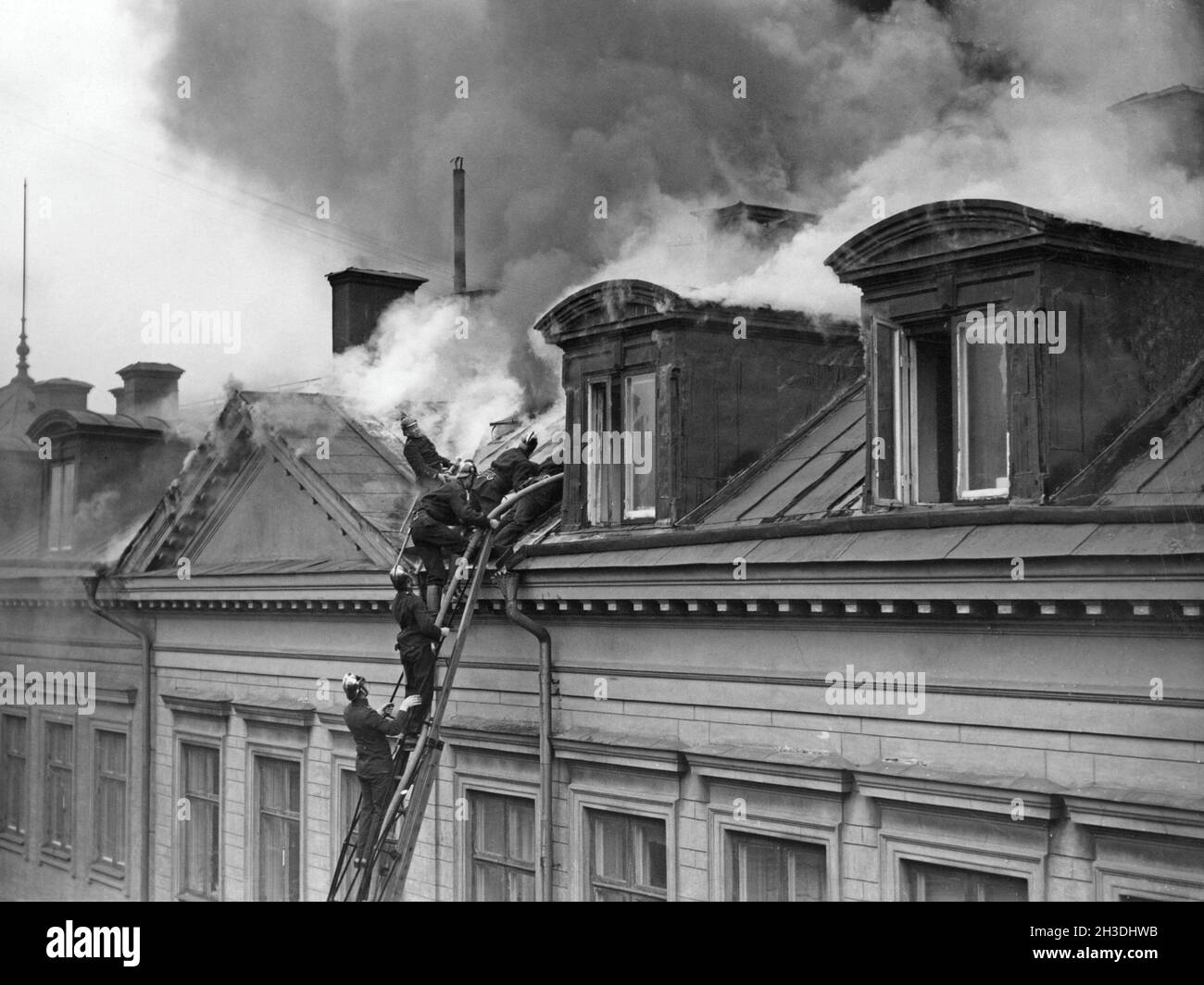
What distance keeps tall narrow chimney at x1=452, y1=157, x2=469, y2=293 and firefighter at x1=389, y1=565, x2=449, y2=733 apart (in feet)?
13.9

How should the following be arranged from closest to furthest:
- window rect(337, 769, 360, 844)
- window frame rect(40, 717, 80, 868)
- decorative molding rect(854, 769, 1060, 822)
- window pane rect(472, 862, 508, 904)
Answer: decorative molding rect(854, 769, 1060, 822), window pane rect(472, 862, 508, 904), window rect(337, 769, 360, 844), window frame rect(40, 717, 80, 868)

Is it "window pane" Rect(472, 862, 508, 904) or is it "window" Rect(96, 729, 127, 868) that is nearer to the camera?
"window pane" Rect(472, 862, 508, 904)

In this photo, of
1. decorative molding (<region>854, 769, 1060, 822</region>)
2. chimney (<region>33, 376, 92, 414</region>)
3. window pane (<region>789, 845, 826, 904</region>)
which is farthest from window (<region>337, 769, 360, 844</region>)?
decorative molding (<region>854, 769, 1060, 822</region>)

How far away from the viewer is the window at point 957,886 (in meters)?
9.30

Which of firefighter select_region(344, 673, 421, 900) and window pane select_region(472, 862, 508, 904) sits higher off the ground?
firefighter select_region(344, 673, 421, 900)

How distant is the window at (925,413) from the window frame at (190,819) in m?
9.49

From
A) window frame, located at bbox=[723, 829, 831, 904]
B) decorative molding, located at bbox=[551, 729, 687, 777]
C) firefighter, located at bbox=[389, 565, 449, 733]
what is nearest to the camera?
window frame, located at bbox=[723, 829, 831, 904]

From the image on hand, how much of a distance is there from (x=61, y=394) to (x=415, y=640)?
7.80m

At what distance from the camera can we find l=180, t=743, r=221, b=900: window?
1681cm

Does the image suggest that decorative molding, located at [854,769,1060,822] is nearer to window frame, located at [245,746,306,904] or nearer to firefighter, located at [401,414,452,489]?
firefighter, located at [401,414,452,489]

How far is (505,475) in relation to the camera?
13.5 metres
